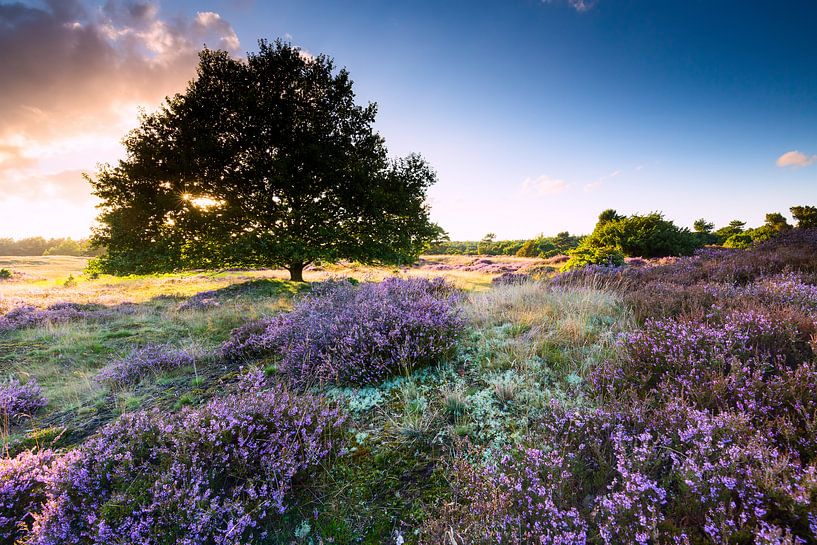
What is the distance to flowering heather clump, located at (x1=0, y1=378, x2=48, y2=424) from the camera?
3.56 m

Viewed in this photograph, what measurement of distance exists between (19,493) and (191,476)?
126cm

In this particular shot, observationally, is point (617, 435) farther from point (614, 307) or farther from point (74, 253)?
point (74, 253)

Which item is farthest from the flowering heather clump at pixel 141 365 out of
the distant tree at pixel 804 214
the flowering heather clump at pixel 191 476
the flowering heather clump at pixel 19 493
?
the distant tree at pixel 804 214

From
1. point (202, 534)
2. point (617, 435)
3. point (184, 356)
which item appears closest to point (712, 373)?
point (617, 435)

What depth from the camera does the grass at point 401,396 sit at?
2.17m

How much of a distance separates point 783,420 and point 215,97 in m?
18.5

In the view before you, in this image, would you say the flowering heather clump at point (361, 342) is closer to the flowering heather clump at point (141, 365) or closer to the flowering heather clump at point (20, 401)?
the flowering heather clump at point (141, 365)

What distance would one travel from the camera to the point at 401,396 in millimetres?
3400

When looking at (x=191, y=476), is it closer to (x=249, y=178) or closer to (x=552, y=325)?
(x=552, y=325)

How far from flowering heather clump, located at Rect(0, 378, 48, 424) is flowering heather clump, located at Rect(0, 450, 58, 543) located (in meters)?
1.89

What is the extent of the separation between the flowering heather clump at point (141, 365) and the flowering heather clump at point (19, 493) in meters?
2.33

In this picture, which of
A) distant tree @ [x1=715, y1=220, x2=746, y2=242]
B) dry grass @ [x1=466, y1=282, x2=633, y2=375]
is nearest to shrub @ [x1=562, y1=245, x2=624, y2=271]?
dry grass @ [x1=466, y1=282, x2=633, y2=375]

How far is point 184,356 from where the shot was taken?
505 centimetres

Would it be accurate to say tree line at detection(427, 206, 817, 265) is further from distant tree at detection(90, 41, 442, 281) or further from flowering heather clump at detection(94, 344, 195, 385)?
flowering heather clump at detection(94, 344, 195, 385)
